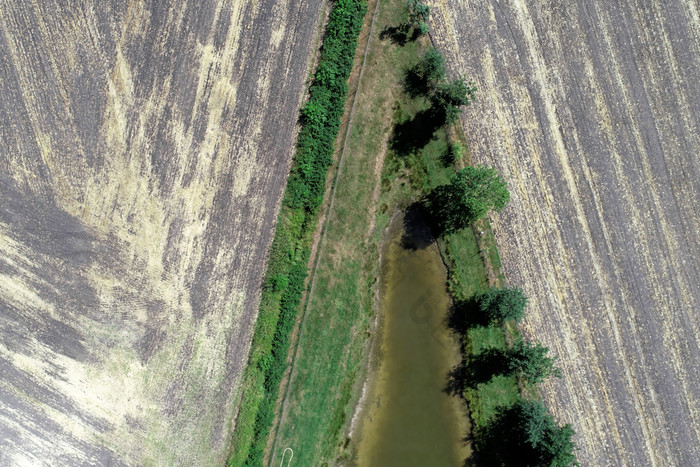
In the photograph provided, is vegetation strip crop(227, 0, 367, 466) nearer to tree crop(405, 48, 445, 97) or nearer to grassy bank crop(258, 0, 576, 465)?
grassy bank crop(258, 0, 576, 465)

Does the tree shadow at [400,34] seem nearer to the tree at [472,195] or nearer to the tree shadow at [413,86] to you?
the tree shadow at [413,86]

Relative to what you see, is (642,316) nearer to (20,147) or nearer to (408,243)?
(408,243)

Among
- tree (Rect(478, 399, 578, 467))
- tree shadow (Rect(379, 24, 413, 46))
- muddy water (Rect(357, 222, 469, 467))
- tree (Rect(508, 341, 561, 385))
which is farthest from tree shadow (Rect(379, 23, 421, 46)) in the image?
tree (Rect(478, 399, 578, 467))

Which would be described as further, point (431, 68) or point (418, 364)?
point (418, 364)

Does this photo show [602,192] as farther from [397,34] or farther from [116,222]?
[116,222]

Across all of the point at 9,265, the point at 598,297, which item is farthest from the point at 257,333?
the point at 598,297

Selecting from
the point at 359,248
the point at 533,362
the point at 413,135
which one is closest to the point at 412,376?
the point at 533,362

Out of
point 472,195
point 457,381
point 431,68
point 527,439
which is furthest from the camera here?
point 457,381
